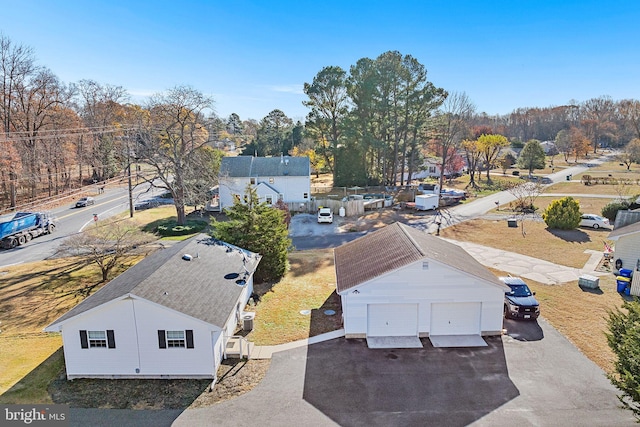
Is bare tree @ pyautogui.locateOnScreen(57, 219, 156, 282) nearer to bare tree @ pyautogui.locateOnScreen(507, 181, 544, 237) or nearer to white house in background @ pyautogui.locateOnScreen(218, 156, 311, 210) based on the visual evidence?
white house in background @ pyautogui.locateOnScreen(218, 156, 311, 210)

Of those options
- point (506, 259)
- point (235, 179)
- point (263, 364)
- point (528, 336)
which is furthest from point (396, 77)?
point (263, 364)

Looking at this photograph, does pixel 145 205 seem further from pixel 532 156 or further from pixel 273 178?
pixel 532 156

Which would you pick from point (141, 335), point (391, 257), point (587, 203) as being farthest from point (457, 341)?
point (587, 203)

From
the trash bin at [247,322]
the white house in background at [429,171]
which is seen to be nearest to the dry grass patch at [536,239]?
the trash bin at [247,322]

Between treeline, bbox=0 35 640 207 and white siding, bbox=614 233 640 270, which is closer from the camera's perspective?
white siding, bbox=614 233 640 270

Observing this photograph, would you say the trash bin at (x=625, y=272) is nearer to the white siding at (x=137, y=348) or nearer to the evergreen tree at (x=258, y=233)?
the evergreen tree at (x=258, y=233)

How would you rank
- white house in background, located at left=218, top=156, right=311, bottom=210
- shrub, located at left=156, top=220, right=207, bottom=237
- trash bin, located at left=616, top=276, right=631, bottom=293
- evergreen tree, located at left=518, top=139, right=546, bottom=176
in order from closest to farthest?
trash bin, located at left=616, top=276, right=631, bottom=293, shrub, located at left=156, top=220, right=207, bottom=237, white house in background, located at left=218, top=156, right=311, bottom=210, evergreen tree, located at left=518, top=139, right=546, bottom=176

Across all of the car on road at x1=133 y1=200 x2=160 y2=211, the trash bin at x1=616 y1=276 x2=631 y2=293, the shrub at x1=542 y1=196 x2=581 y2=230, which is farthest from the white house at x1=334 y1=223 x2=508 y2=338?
the car on road at x1=133 y1=200 x2=160 y2=211
